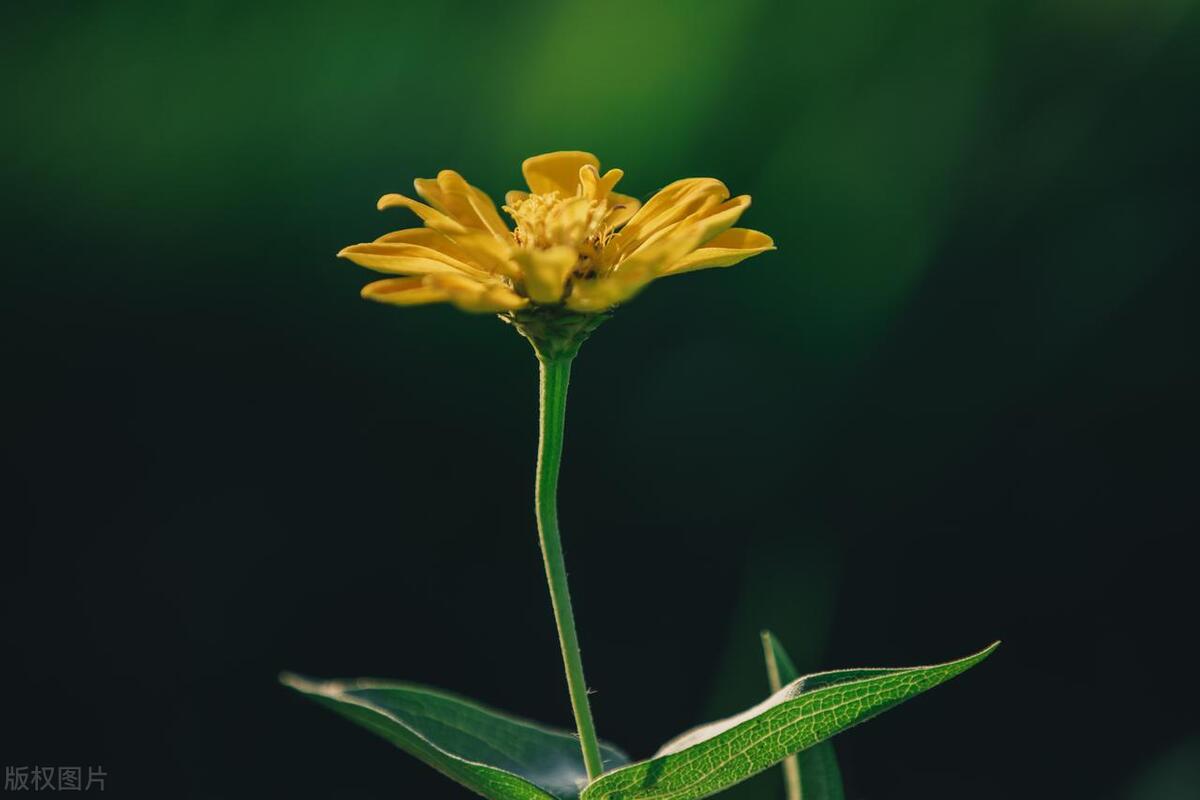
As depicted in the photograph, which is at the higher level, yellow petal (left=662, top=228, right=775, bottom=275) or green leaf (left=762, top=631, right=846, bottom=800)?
yellow petal (left=662, top=228, right=775, bottom=275)

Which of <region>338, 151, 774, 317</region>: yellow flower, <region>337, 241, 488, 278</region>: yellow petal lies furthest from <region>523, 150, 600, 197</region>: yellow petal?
<region>337, 241, 488, 278</region>: yellow petal

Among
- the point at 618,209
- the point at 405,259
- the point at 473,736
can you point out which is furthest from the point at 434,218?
the point at 473,736

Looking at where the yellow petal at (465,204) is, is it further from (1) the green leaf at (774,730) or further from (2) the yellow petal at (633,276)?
(1) the green leaf at (774,730)

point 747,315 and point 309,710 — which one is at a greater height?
point 747,315

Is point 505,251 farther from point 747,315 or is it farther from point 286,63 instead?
point 286,63

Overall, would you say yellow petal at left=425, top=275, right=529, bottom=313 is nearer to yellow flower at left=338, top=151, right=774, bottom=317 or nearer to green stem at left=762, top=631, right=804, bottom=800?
yellow flower at left=338, top=151, right=774, bottom=317

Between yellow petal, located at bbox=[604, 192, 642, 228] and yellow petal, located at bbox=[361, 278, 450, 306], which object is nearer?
yellow petal, located at bbox=[361, 278, 450, 306]

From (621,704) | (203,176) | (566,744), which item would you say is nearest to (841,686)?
(566,744)

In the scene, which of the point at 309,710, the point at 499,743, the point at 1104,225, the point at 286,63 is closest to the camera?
the point at 499,743
